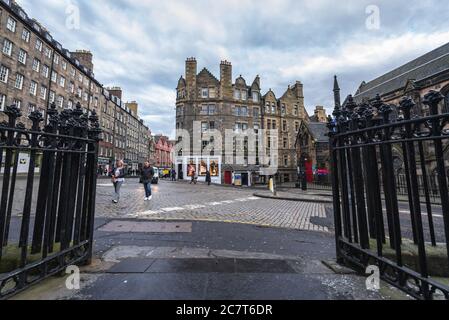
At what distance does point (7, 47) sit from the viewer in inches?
937

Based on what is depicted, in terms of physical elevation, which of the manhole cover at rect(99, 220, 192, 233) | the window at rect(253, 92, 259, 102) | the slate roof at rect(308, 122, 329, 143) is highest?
the window at rect(253, 92, 259, 102)

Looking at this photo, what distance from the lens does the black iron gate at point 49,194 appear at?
7.48ft

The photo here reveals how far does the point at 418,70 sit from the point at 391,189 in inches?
1285

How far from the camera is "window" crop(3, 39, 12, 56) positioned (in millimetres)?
23422

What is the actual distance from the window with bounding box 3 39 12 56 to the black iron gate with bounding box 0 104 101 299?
3096cm

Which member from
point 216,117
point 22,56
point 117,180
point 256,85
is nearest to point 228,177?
point 216,117

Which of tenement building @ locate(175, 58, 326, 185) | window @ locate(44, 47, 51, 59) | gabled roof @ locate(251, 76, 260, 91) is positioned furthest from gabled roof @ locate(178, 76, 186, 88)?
window @ locate(44, 47, 51, 59)

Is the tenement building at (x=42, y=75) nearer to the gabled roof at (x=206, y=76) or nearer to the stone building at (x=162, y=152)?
the gabled roof at (x=206, y=76)

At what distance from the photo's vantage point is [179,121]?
38.4m

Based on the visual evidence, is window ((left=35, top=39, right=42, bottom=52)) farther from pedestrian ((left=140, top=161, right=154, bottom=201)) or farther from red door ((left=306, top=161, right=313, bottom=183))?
red door ((left=306, top=161, right=313, bottom=183))

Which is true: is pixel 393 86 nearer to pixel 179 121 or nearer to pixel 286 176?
pixel 286 176

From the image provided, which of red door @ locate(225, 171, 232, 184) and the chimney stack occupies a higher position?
the chimney stack

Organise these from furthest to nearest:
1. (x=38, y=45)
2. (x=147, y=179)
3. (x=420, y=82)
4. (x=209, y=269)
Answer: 1. (x=38, y=45)
2. (x=420, y=82)
3. (x=147, y=179)
4. (x=209, y=269)

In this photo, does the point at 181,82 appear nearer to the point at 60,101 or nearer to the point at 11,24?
the point at 60,101
